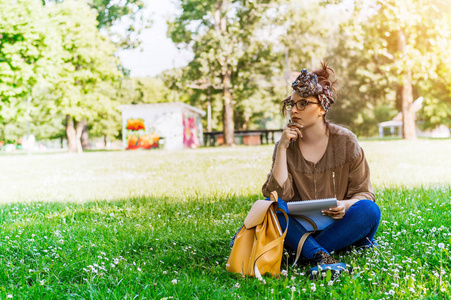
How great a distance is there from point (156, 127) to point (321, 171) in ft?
135

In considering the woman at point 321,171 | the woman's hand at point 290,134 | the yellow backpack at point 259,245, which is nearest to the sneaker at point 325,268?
the woman at point 321,171

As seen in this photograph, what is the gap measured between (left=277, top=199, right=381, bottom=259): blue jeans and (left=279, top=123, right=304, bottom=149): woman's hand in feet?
1.71

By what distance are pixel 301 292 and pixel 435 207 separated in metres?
3.48

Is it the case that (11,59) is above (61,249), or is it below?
above

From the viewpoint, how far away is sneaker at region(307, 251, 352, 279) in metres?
3.50

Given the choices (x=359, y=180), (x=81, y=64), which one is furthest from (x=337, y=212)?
(x=81, y=64)

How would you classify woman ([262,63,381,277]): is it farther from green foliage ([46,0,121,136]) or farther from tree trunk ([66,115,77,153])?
tree trunk ([66,115,77,153])

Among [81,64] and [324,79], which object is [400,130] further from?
[324,79]

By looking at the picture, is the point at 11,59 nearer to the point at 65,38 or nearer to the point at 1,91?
the point at 1,91

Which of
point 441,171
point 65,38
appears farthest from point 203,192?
point 65,38

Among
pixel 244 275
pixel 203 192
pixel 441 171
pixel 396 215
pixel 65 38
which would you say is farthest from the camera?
pixel 65 38

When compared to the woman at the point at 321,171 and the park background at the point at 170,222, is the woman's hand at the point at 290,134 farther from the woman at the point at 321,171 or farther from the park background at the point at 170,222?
the park background at the point at 170,222

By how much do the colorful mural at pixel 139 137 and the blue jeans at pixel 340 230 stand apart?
40.9 m

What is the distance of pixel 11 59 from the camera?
65.6 feet
